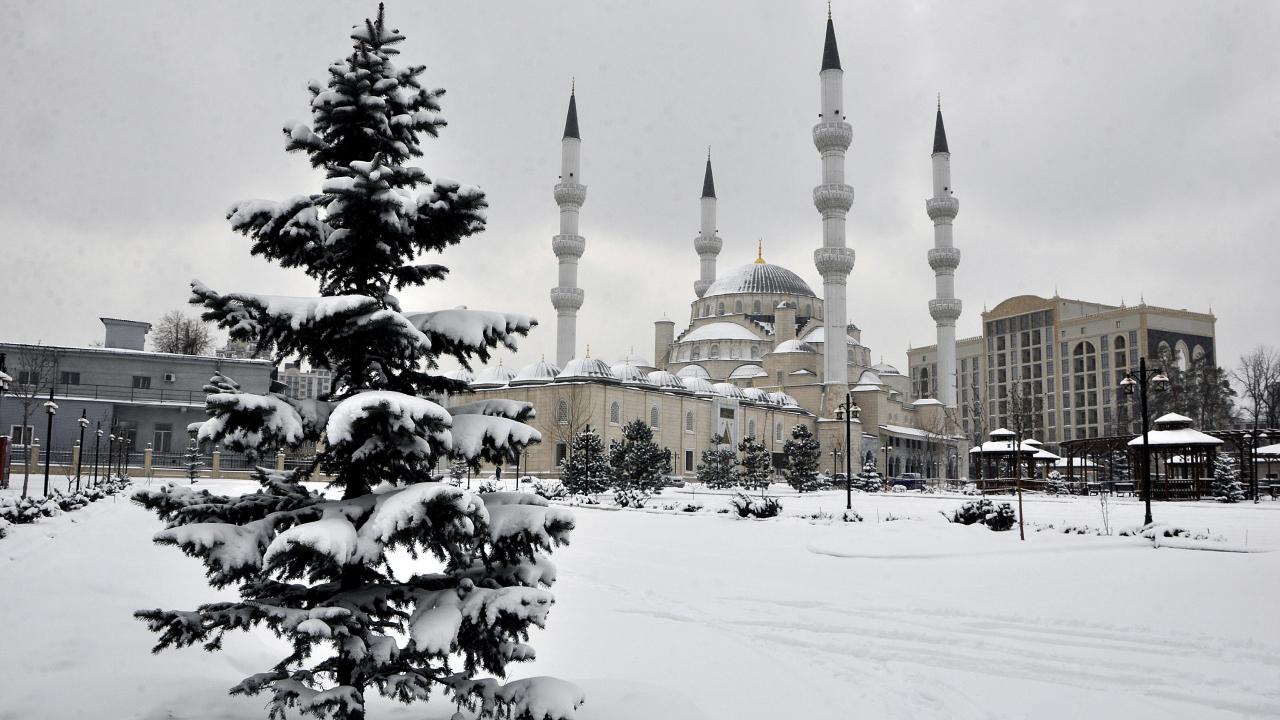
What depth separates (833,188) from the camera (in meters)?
55.4

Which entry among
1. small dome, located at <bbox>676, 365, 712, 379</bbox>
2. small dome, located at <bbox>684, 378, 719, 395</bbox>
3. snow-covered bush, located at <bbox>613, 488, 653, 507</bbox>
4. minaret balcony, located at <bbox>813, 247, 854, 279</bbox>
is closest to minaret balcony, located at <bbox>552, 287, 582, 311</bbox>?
small dome, located at <bbox>684, 378, 719, 395</bbox>

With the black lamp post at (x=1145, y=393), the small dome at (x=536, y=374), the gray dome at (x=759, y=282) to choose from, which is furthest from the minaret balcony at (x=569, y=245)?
the black lamp post at (x=1145, y=393)

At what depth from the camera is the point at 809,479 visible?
40.4 m

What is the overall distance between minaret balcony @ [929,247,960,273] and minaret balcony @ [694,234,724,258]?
942 inches

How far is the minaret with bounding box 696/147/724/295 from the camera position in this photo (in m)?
80.2

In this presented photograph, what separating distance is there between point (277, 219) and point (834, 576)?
34.4ft

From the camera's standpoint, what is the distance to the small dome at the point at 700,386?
2344 inches

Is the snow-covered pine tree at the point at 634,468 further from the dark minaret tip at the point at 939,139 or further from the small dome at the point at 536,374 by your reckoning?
the dark minaret tip at the point at 939,139

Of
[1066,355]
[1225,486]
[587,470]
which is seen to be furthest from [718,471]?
[1066,355]

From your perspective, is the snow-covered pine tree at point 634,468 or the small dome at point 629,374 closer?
the snow-covered pine tree at point 634,468

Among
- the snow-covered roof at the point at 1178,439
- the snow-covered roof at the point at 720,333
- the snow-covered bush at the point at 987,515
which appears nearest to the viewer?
the snow-covered bush at the point at 987,515

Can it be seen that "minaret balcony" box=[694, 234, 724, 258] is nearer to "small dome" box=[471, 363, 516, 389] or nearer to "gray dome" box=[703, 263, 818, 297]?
"gray dome" box=[703, 263, 818, 297]

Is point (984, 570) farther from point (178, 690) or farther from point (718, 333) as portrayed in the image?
point (718, 333)

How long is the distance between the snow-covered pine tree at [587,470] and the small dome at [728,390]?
28107 mm
